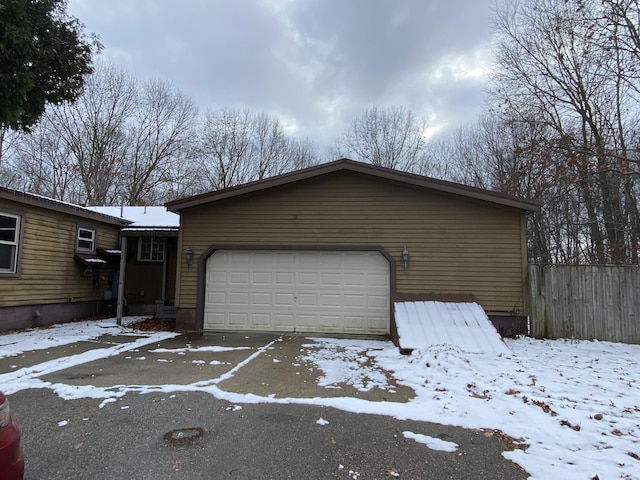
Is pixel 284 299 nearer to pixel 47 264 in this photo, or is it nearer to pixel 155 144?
pixel 47 264

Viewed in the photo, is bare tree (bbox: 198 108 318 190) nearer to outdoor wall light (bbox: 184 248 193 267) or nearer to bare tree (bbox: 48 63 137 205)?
bare tree (bbox: 48 63 137 205)

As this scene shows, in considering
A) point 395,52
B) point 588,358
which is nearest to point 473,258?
point 588,358

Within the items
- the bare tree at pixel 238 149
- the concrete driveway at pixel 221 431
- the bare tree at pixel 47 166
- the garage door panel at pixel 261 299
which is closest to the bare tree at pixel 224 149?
the bare tree at pixel 238 149

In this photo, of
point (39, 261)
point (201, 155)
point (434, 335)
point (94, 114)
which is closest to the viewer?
point (434, 335)

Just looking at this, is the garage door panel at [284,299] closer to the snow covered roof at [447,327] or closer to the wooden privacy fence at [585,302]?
the snow covered roof at [447,327]

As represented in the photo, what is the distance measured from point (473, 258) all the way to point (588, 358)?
3.08m

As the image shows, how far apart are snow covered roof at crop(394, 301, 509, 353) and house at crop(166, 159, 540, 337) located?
1.72ft

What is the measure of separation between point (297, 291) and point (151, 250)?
6.13 m

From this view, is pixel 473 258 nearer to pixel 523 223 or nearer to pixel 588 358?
pixel 523 223

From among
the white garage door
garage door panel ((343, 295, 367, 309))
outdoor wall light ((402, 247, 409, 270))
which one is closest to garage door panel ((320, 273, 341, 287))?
the white garage door

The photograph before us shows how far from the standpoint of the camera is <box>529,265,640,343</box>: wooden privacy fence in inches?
347

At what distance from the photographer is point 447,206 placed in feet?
31.3

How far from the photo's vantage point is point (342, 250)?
977cm

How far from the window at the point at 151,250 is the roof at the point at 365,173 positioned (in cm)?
349
